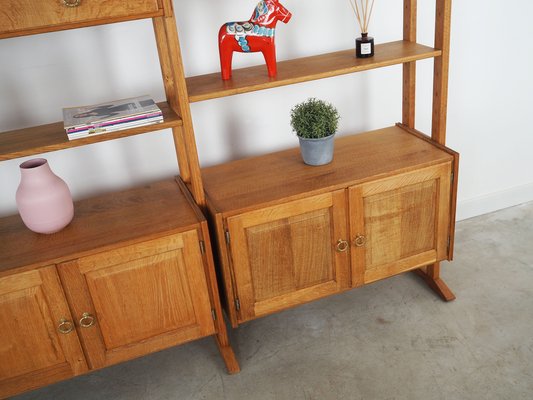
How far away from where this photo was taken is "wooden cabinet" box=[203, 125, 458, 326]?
1.89 meters

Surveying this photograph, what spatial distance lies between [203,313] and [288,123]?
861 mm

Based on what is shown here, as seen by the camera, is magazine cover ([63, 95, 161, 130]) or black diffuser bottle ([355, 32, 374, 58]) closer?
magazine cover ([63, 95, 161, 130])

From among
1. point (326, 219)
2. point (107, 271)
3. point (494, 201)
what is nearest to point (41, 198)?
point (107, 271)

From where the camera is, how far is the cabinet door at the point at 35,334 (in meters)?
1.67

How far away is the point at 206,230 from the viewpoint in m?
1.81

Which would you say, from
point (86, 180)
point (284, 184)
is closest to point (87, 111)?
point (86, 180)

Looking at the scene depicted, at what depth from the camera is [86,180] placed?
2131 mm

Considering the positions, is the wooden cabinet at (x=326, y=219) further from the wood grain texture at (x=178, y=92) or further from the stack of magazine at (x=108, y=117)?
the stack of magazine at (x=108, y=117)

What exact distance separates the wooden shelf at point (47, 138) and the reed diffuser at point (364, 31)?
0.70 m

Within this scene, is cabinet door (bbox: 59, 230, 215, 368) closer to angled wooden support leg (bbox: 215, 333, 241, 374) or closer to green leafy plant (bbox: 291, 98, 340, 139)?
angled wooden support leg (bbox: 215, 333, 241, 374)

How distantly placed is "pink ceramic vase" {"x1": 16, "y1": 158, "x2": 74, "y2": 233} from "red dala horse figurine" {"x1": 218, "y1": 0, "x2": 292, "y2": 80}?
664mm

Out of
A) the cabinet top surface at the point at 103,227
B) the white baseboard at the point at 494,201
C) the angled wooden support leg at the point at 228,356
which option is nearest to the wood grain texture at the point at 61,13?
the cabinet top surface at the point at 103,227

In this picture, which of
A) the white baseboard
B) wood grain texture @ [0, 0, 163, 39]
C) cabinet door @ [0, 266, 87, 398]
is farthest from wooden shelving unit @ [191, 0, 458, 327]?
the white baseboard

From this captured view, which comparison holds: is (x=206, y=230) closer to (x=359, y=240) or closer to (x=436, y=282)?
(x=359, y=240)
